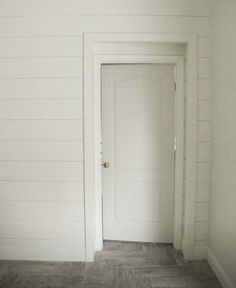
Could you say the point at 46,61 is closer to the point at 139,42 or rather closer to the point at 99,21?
the point at 99,21

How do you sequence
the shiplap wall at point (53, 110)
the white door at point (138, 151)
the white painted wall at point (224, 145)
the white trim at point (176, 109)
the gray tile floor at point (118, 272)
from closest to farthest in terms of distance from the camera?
1. the white painted wall at point (224, 145)
2. the gray tile floor at point (118, 272)
3. the shiplap wall at point (53, 110)
4. the white trim at point (176, 109)
5. the white door at point (138, 151)

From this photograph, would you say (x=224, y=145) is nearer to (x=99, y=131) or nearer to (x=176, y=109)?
(x=176, y=109)

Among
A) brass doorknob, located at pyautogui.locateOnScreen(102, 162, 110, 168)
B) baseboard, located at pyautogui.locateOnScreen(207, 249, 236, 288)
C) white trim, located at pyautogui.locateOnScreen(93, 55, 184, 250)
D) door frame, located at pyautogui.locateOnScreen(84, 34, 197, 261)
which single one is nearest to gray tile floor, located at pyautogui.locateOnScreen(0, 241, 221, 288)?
baseboard, located at pyautogui.locateOnScreen(207, 249, 236, 288)

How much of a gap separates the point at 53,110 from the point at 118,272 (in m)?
1.74

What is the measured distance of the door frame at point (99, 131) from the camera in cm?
242

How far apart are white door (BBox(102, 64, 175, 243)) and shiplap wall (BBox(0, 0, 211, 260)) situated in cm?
39

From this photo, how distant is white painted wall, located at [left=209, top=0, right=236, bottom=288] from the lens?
1.99 meters

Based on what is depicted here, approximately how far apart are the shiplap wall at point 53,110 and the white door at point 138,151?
39 cm

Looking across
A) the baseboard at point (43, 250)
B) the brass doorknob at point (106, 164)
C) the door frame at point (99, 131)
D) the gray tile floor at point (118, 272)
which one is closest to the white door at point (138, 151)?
the brass doorknob at point (106, 164)

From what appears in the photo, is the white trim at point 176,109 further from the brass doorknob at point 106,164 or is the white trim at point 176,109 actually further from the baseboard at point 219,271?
the baseboard at point 219,271

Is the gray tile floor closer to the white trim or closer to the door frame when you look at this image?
the door frame

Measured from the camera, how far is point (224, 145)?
2.15 m

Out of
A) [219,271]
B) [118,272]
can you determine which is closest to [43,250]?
[118,272]

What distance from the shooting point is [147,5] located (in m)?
2.39
